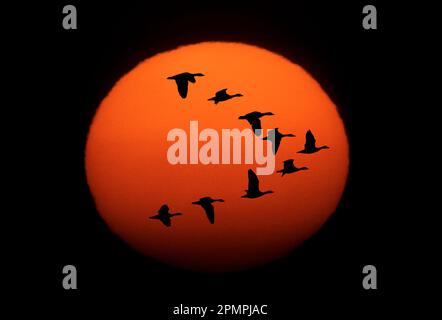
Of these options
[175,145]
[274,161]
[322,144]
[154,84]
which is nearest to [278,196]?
[274,161]

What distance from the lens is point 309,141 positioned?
2621 millimetres

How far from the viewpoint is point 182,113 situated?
2600 mm

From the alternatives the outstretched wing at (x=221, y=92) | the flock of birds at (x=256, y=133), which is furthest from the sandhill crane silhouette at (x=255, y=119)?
the outstretched wing at (x=221, y=92)

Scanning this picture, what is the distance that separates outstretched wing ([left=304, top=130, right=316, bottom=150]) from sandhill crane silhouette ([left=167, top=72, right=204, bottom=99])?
533mm

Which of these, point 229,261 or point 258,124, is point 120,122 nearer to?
point 258,124

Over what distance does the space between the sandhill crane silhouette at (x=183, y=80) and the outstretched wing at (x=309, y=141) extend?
0.53m

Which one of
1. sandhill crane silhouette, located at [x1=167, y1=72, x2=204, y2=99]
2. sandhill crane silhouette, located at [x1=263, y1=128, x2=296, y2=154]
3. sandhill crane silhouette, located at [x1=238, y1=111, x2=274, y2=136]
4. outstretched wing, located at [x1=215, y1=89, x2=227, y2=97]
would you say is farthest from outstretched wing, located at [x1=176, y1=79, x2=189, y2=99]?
sandhill crane silhouette, located at [x1=263, y1=128, x2=296, y2=154]

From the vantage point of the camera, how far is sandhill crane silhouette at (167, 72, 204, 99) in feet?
8.55

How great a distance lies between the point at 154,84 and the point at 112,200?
557 mm

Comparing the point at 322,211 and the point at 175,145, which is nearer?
the point at 175,145

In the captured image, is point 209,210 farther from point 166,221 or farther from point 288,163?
point 288,163

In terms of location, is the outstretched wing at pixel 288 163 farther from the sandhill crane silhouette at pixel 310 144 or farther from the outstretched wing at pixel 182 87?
the outstretched wing at pixel 182 87

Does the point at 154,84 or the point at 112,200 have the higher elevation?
the point at 154,84

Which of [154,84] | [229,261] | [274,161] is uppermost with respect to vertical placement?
[154,84]
